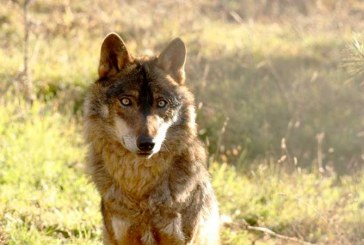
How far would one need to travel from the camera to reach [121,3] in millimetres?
13008

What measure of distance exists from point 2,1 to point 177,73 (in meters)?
7.99

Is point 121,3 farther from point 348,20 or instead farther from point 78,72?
point 348,20

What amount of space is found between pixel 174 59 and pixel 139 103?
25.3 inches

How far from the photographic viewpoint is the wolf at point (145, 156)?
15.8 ft

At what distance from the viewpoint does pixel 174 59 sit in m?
5.29

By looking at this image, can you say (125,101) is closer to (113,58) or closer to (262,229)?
(113,58)

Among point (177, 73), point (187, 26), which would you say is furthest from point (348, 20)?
point (177, 73)

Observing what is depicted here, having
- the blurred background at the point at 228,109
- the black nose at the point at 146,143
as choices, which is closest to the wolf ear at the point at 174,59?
the black nose at the point at 146,143

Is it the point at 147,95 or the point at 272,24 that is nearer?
the point at 147,95

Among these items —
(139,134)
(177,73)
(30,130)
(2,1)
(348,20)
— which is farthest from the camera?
(348,20)

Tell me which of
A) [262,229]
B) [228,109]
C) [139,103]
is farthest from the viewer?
[228,109]

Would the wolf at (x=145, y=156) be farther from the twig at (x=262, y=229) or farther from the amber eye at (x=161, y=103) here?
the twig at (x=262, y=229)

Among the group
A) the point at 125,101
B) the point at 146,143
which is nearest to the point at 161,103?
the point at 125,101

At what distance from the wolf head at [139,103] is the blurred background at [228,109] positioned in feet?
4.25
